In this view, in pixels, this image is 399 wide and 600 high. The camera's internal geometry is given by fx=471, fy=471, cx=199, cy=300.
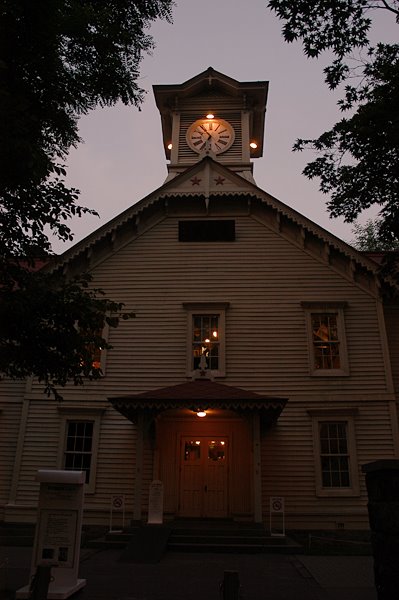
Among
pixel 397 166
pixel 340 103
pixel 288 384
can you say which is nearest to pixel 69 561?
pixel 288 384

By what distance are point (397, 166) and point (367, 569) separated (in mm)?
8515

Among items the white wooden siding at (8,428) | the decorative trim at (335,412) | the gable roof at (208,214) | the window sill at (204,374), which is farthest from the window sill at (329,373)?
the white wooden siding at (8,428)

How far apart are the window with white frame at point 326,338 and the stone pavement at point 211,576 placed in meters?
5.66

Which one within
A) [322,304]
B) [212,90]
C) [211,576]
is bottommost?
[211,576]

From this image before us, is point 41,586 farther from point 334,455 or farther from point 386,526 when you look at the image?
point 334,455

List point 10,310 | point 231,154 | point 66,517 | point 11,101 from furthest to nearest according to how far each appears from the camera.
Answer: point 231,154
point 66,517
point 10,310
point 11,101

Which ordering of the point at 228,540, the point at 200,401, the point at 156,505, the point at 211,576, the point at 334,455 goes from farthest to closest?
the point at 334,455, the point at 200,401, the point at 156,505, the point at 228,540, the point at 211,576

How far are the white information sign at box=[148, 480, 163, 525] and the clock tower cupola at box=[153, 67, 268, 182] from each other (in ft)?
42.4

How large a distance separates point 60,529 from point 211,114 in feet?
60.6

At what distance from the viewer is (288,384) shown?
47.9 ft

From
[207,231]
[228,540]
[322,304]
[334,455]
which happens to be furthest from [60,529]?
[207,231]

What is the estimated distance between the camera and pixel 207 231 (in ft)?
54.5

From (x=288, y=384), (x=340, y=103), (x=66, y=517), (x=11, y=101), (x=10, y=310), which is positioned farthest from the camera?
(x=288, y=384)

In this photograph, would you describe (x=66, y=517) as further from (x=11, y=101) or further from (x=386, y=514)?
(x=11, y=101)
